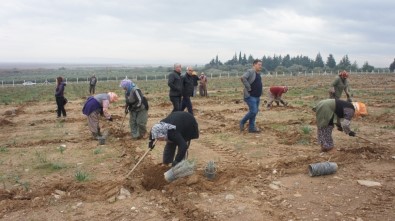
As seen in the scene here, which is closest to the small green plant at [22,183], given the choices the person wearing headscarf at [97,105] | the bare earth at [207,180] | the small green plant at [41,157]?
the bare earth at [207,180]

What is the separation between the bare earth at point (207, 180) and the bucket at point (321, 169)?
0.11 metres

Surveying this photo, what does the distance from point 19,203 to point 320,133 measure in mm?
5796

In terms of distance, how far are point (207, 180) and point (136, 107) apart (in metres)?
4.03

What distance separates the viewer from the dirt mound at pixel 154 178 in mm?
→ 6586

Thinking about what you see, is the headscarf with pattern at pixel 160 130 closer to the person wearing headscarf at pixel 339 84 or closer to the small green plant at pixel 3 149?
the small green plant at pixel 3 149

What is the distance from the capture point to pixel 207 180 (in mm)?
6637

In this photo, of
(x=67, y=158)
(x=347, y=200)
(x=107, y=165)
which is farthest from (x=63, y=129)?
(x=347, y=200)

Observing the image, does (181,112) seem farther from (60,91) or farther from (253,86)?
(60,91)

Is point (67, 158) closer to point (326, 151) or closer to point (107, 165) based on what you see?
point (107, 165)

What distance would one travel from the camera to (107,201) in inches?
233

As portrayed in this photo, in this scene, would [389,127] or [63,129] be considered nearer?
[389,127]

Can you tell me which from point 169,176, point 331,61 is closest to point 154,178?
point 169,176

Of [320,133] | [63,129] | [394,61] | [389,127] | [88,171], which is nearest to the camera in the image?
[88,171]

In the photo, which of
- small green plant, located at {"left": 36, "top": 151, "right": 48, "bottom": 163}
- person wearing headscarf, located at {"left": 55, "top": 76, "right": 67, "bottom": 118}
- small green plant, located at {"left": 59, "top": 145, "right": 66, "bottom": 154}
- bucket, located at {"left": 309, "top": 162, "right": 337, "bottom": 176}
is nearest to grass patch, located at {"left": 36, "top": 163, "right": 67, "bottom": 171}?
small green plant, located at {"left": 36, "top": 151, "right": 48, "bottom": 163}
